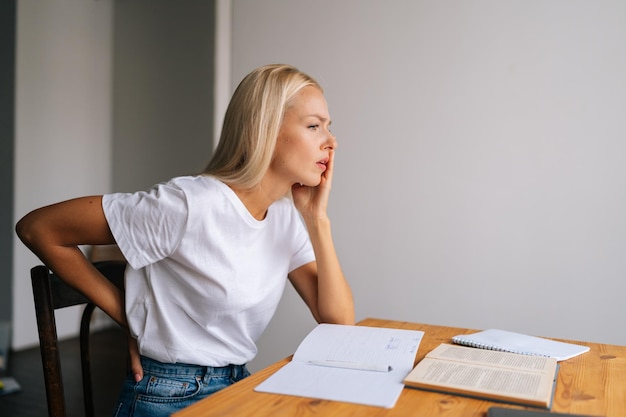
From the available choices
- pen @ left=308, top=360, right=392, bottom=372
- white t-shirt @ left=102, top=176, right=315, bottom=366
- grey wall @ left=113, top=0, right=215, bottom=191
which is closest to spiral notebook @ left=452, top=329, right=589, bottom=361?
pen @ left=308, top=360, right=392, bottom=372

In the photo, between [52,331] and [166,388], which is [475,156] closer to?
[166,388]

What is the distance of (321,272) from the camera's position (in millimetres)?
1470

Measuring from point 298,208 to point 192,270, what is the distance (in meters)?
0.38

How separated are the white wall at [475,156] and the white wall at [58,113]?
6.28 feet

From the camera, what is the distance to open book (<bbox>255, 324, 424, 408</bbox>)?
0.86 meters

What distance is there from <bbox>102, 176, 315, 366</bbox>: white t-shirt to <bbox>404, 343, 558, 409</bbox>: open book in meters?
0.43

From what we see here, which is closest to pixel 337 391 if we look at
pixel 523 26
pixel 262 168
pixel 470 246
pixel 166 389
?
pixel 166 389

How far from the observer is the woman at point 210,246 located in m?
1.20

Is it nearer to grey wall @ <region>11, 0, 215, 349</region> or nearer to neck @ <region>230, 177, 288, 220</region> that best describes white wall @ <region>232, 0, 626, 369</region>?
neck @ <region>230, 177, 288, 220</region>

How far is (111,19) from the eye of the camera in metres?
4.43

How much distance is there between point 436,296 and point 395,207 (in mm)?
372

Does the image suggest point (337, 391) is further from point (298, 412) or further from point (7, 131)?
point (7, 131)

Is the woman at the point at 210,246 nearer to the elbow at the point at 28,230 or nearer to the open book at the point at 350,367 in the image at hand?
the elbow at the point at 28,230

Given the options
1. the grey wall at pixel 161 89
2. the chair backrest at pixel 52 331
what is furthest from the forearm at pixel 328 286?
the grey wall at pixel 161 89
